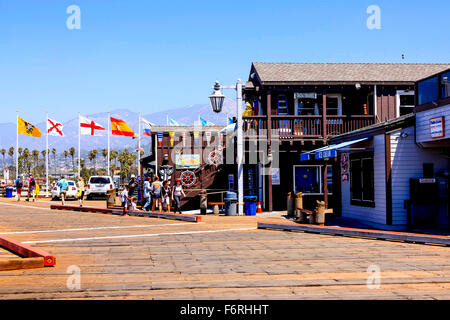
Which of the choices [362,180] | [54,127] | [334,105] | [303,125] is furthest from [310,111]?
[54,127]

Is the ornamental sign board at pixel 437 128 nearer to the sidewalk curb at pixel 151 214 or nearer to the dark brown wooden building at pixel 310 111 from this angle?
the sidewalk curb at pixel 151 214

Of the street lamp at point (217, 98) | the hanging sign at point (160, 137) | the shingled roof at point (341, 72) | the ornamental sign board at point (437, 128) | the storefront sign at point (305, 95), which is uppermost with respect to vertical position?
the shingled roof at point (341, 72)

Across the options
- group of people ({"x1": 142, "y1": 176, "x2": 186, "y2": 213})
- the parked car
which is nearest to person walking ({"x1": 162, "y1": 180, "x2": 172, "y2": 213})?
group of people ({"x1": 142, "y1": 176, "x2": 186, "y2": 213})

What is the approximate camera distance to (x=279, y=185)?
83.8ft

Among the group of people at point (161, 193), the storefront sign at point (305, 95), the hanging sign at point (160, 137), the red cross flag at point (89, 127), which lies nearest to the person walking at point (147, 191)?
the group of people at point (161, 193)

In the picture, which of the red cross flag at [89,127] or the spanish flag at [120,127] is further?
the red cross flag at [89,127]

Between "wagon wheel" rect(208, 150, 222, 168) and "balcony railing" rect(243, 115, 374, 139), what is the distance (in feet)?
12.4

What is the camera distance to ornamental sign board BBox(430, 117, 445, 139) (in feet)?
49.0

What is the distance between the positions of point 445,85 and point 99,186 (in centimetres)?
2924

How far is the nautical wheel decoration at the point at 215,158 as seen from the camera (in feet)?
90.3

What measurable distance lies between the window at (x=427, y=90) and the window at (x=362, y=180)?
2.72 meters

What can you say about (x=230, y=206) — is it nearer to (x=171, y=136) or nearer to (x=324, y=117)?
(x=324, y=117)

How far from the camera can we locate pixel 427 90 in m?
16.0
